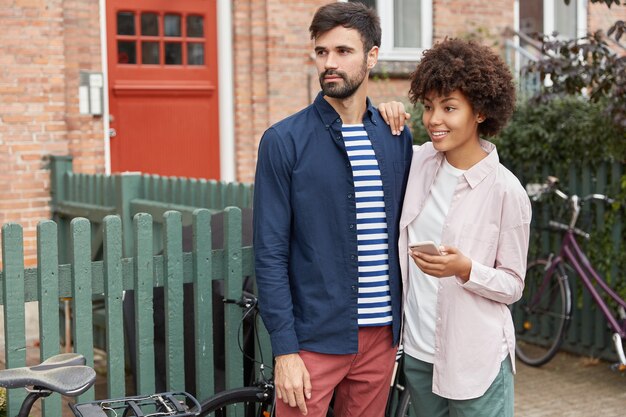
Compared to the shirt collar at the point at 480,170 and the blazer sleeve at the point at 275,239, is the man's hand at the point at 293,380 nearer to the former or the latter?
the blazer sleeve at the point at 275,239

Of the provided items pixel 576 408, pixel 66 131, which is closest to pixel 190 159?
pixel 66 131

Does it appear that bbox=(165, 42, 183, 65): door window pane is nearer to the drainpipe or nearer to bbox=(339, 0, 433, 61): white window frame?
the drainpipe

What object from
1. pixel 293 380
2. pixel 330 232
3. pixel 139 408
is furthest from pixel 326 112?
pixel 139 408

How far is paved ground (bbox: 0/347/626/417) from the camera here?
6.29 meters

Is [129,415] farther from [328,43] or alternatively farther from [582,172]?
[582,172]

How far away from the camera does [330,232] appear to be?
342 cm

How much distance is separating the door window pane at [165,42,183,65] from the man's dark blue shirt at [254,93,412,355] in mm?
6788

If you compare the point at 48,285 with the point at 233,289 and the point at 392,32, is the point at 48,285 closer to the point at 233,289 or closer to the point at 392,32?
the point at 233,289

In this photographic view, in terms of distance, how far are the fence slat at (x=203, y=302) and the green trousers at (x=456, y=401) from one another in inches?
55.6

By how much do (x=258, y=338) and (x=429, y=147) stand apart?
1.40m

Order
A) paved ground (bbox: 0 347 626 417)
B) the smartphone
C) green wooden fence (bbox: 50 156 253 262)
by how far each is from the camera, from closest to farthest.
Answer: the smartphone, paved ground (bbox: 0 347 626 417), green wooden fence (bbox: 50 156 253 262)

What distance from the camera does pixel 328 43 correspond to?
3408mm

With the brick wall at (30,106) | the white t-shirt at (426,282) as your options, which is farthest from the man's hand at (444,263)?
the brick wall at (30,106)

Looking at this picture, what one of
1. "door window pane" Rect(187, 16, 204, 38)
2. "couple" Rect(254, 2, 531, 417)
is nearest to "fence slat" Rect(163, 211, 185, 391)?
"couple" Rect(254, 2, 531, 417)
